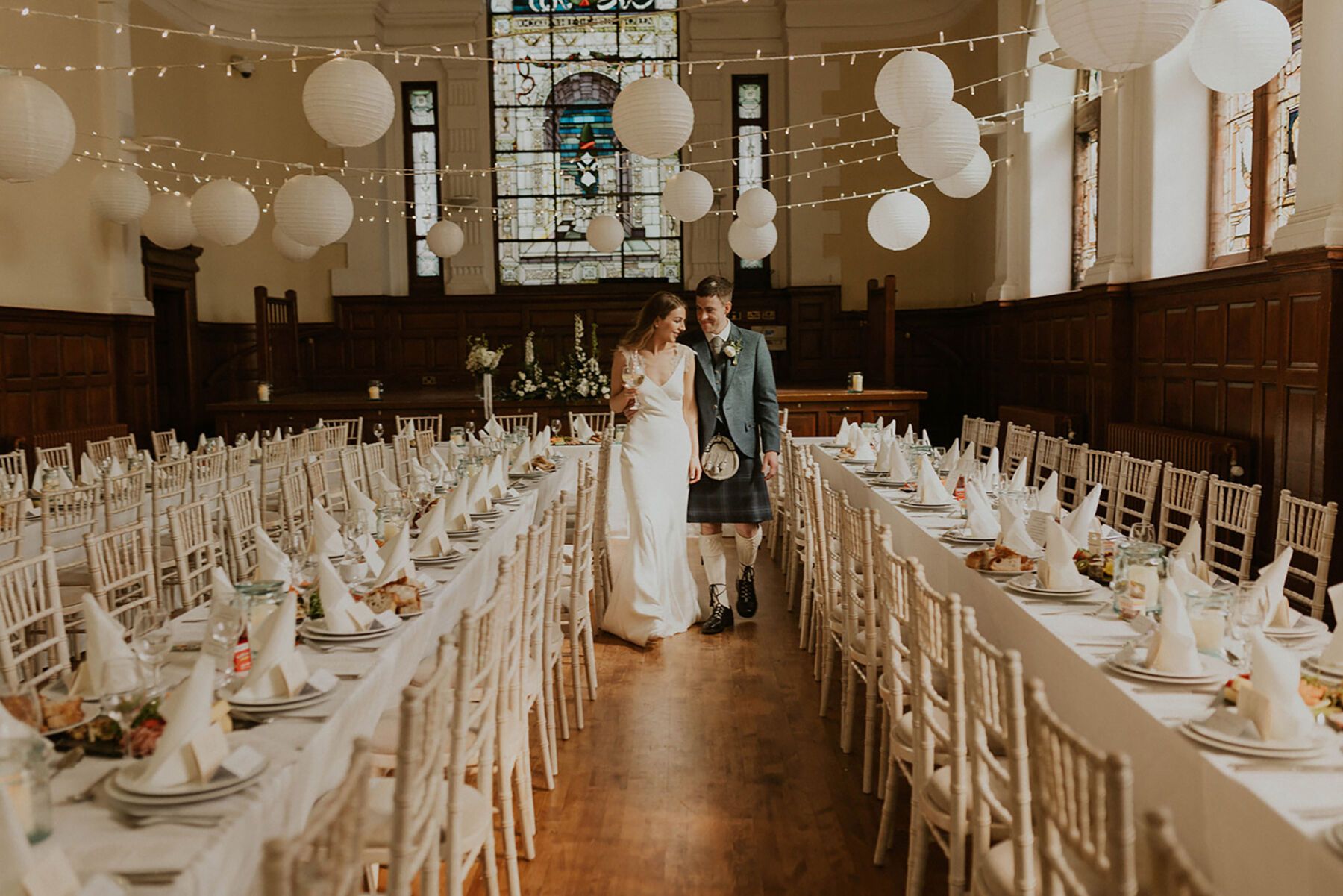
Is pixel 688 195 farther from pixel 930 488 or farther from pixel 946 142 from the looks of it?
pixel 930 488

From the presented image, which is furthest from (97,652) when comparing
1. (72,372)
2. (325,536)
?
(72,372)

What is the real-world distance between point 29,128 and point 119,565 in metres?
2.98

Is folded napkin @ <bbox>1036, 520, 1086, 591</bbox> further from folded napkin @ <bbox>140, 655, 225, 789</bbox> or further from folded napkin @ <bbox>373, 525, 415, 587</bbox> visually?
folded napkin @ <bbox>140, 655, 225, 789</bbox>

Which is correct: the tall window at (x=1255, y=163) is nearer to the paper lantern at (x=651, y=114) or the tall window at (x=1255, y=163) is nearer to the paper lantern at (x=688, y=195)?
the paper lantern at (x=651, y=114)

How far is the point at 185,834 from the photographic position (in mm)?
1743

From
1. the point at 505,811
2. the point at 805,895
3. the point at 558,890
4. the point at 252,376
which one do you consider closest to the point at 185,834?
the point at 505,811

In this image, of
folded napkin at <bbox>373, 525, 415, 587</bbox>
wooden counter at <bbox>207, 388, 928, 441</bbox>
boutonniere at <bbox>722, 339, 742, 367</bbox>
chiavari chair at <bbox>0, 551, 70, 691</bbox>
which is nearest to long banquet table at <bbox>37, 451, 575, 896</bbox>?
folded napkin at <bbox>373, 525, 415, 587</bbox>

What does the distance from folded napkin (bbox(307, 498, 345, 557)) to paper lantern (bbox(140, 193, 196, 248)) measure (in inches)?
286

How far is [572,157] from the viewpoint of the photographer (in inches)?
577

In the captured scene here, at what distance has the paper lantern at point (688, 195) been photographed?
9453 mm

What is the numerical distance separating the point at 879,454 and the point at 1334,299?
2523 mm

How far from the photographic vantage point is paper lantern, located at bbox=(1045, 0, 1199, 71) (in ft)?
11.8

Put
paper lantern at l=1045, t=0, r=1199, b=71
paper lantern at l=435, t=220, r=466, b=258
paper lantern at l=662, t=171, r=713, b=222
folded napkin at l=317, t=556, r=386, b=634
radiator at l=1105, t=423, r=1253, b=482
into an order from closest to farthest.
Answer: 1. folded napkin at l=317, t=556, r=386, b=634
2. paper lantern at l=1045, t=0, r=1199, b=71
3. radiator at l=1105, t=423, r=1253, b=482
4. paper lantern at l=662, t=171, r=713, b=222
5. paper lantern at l=435, t=220, r=466, b=258

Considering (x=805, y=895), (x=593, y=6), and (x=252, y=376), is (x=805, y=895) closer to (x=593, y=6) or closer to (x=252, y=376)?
(x=252, y=376)
